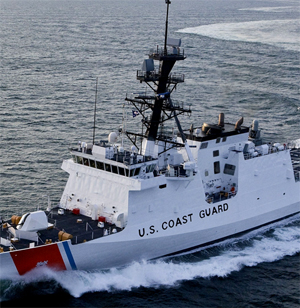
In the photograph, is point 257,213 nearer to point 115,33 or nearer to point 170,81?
point 170,81

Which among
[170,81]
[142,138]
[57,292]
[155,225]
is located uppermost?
[170,81]

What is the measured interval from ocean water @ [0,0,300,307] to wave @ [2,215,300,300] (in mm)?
51

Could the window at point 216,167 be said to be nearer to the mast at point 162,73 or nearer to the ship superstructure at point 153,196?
the ship superstructure at point 153,196

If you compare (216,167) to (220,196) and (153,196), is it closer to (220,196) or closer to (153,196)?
(220,196)

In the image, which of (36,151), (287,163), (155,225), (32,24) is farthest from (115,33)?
(155,225)

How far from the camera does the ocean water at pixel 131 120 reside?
2555 cm

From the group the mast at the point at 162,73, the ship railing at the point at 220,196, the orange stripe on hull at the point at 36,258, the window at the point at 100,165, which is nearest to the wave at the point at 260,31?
the ship railing at the point at 220,196

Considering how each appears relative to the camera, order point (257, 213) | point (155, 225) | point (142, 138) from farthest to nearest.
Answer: point (257, 213)
point (142, 138)
point (155, 225)

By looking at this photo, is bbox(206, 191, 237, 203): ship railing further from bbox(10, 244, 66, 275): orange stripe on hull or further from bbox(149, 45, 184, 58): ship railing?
bbox(10, 244, 66, 275): orange stripe on hull

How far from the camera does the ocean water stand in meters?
25.5

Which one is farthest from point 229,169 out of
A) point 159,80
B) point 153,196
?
point 159,80

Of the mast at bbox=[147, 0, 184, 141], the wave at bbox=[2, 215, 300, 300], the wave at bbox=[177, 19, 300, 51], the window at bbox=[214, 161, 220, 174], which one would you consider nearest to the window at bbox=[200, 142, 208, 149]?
the window at bbox=[214, 161, 220, 174]

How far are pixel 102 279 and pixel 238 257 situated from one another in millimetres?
7605

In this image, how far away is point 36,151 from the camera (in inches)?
1646
